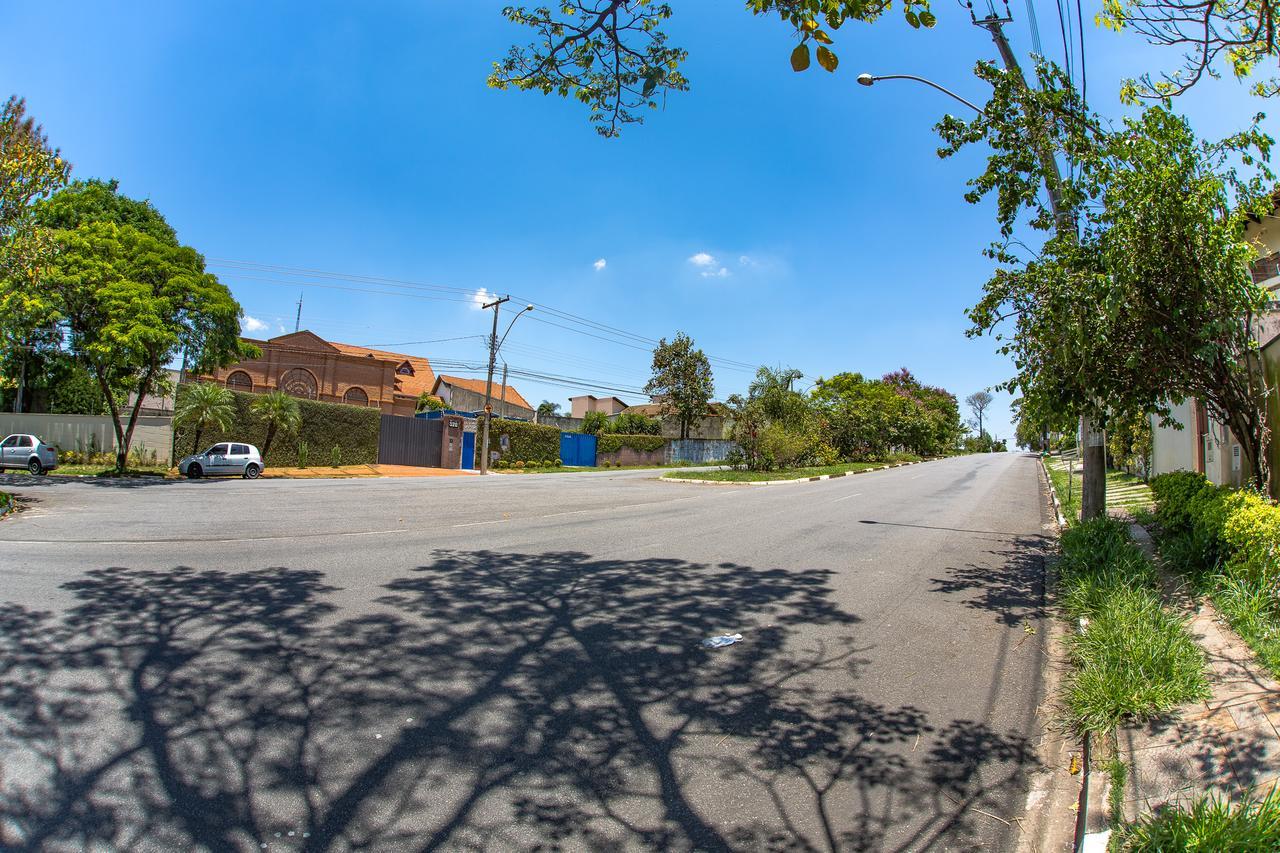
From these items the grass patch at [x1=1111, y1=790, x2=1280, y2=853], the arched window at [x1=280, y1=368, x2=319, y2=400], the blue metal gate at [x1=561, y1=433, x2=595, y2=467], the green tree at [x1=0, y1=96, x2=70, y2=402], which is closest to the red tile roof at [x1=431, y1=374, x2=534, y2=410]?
the arched window at [x1=280, y1=368, x2=319, y2=400]

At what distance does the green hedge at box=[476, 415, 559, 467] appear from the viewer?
128ft

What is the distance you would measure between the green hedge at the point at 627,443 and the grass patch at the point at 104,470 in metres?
26.6

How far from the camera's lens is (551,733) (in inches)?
145

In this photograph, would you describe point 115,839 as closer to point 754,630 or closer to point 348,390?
point 754,630

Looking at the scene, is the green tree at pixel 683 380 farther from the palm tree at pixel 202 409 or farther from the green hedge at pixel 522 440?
the palm tree at pixel 202 409

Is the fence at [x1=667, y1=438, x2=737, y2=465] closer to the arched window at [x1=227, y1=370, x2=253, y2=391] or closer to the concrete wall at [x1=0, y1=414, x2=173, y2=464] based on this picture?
the arched window at [x1=227, y1=370, x2=253, y2=391]

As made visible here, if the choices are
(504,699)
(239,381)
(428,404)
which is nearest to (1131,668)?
(504,699)

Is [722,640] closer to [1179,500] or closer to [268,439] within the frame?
[1179,500]

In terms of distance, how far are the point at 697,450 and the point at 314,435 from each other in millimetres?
30783

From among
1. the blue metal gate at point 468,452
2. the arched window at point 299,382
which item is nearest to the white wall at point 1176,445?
the blue metal gate at point 468,452

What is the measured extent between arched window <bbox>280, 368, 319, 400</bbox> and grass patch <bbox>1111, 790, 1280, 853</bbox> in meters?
55.6

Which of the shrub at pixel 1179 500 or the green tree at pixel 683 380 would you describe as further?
the green tree at pixel 683 380

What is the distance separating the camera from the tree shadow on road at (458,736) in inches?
112

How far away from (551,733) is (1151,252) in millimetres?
7106
